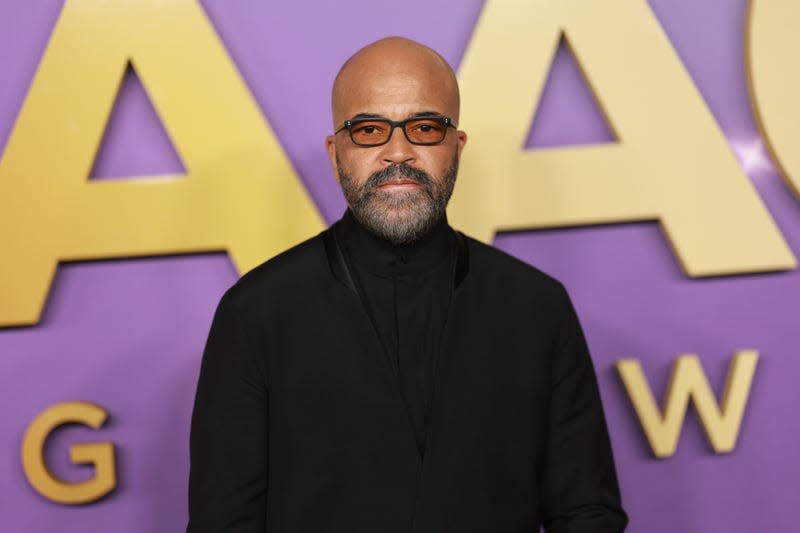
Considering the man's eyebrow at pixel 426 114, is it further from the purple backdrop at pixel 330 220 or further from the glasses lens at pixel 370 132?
the purple backdrop at pixel 330 220

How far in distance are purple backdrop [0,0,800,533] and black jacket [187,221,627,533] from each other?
0.65 m

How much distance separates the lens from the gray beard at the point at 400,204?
4.52 ft

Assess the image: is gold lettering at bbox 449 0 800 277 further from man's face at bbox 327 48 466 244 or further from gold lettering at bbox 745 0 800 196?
man's face at bbox 327 48 466 244

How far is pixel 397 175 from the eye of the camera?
54.2 inches

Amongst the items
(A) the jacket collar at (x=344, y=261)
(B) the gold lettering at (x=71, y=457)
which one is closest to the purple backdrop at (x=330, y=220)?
(B) the gold lettering at (x=71, y=457)

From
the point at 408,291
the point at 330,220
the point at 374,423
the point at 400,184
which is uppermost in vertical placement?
the point at 330,220

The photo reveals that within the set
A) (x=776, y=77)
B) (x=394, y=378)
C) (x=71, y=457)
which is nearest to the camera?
(x=394, y=378)

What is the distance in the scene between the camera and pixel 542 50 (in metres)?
2.05

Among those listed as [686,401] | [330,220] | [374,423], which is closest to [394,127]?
[374,423]

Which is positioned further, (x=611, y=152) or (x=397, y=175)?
(x=611, y=152)

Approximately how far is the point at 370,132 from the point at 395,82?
0.30ft

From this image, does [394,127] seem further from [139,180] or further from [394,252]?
[139,180]

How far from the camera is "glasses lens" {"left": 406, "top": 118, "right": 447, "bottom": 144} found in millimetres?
1388

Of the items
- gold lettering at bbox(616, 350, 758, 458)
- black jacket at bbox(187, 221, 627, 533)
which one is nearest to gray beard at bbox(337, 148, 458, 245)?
black jacket at bbox(187, 221, 627, 533)
